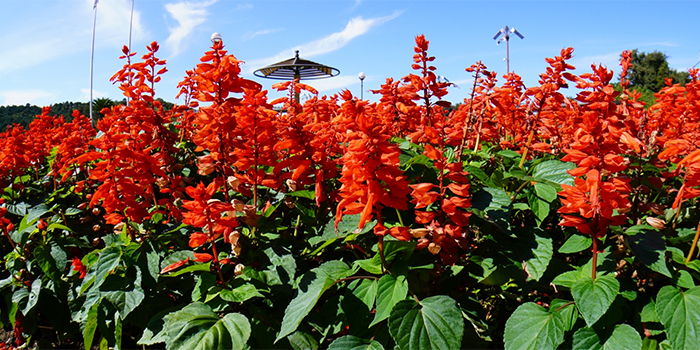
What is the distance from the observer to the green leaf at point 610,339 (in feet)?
5.36

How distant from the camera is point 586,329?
1.74m

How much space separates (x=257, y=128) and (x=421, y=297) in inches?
47.2

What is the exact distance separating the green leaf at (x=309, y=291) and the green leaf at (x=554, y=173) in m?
1.06

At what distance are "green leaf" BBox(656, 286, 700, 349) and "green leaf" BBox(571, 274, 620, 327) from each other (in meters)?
0.20

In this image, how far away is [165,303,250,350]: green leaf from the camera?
5.92ft

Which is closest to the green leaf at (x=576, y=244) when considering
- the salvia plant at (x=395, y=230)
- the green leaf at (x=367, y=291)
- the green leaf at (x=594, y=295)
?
the salvia plant at (x=395, y=230)

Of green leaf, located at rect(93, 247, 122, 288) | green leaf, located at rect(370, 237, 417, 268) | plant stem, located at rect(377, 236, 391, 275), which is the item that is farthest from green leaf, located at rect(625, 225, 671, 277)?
green leaf, located at rect(93, 247, 122, 288)

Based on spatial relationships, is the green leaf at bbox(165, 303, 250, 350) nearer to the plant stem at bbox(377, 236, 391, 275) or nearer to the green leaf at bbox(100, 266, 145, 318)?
the green leaf at bbox(100, 266, 145, 318)

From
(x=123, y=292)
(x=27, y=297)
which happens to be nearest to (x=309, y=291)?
(x=123, y=292)

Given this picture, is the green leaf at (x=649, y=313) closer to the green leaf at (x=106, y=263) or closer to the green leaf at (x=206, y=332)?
the green leaf at (x=206, y=332)

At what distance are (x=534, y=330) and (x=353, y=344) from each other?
75 cm

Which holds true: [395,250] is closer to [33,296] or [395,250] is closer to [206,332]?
[206,332]

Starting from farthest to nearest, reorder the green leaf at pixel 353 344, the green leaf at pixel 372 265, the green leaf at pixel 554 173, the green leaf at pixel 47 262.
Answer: the green leaf at pixel 47 262, the green leaf at pixel 554 173, the green leaf at pixel 372 265, the green leaf at pixel 353 344

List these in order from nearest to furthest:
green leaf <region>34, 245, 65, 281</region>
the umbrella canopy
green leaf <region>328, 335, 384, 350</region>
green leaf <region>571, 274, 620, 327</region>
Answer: green leaf <region>571, 274, 620, 327</region>, green leaf <region>328, 335, 384, 350</region>, green leaf <region>34, 245, 65, 281</region>, the umbrella canopy
